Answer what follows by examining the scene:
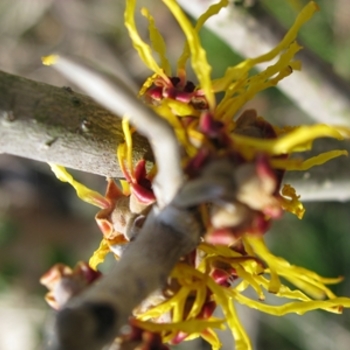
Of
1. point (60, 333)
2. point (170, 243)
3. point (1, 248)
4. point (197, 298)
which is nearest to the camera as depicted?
point (60, 333)

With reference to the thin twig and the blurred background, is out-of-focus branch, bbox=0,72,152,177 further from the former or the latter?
the blurred background

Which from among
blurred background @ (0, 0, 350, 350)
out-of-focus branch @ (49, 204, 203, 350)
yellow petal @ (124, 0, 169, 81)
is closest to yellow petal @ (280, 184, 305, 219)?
out-of-focus branch @ (49, 204, 203, 350)

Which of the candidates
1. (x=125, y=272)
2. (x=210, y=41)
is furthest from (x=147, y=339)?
(x=210, y=41)

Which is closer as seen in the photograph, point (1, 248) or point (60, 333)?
point (60, 333)

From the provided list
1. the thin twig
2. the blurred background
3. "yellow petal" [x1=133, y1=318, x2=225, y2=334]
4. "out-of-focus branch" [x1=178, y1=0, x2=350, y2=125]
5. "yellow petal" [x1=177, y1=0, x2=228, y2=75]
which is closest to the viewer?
the thin twig

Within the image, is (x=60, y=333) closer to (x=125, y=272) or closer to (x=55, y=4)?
(x=125, y=272)

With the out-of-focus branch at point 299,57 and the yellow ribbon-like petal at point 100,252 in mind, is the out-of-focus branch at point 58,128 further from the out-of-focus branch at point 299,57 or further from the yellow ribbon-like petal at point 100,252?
the out-of-focus branch at point 299,57

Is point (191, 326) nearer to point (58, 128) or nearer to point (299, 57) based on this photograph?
point (58, 128)
